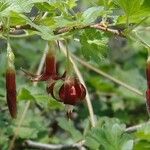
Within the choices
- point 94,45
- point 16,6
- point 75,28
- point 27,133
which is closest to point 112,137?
point 94,45

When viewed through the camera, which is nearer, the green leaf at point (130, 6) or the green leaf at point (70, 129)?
the green leaf at point (130, 6)

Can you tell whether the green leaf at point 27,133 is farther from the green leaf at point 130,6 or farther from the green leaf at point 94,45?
the green leaf at point 130,6

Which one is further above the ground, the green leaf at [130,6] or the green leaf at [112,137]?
the green leaf at [130,6]

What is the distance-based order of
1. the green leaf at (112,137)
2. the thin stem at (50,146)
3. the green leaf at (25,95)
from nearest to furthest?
1. the green leaf at (112,137)
2. the green leaf at (25,95)
3. the thin stem at (50,146)

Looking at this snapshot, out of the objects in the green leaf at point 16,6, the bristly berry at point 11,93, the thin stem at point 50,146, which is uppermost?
the green leaf at point 16,6

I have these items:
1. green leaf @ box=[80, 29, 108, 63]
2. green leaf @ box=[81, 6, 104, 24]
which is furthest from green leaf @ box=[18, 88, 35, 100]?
green leaf @ box=[81, 6, 104, 24]

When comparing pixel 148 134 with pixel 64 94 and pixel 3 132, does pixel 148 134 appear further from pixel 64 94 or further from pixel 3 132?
pixel 3 132

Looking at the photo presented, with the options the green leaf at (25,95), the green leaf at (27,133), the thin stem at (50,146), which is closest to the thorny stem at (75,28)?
the green leaf at (25,95)

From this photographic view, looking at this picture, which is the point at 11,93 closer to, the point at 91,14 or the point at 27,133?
the point at 91,14

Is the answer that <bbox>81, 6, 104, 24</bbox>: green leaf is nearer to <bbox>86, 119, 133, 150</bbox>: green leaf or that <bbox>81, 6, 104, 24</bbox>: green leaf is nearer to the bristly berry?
the bristly berry
